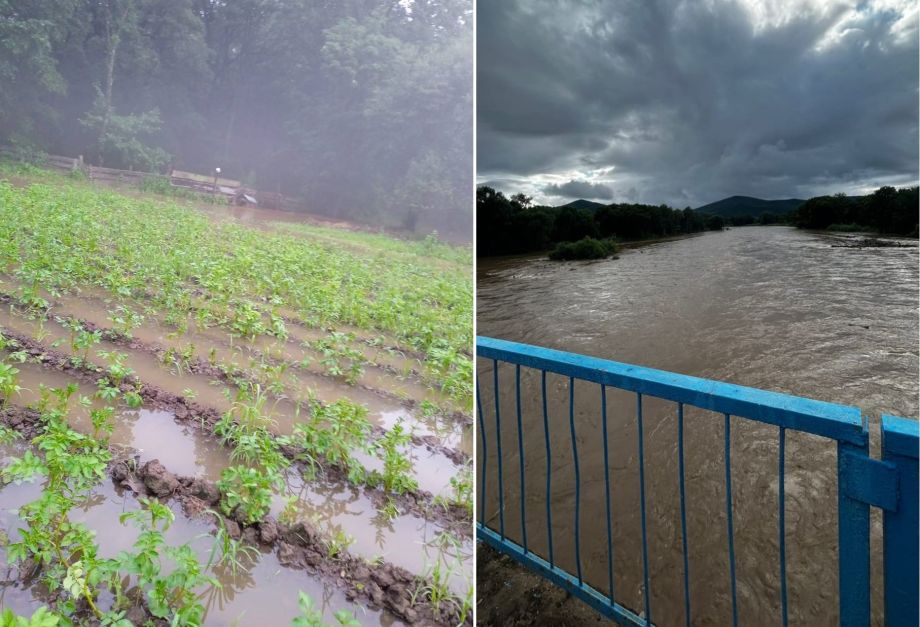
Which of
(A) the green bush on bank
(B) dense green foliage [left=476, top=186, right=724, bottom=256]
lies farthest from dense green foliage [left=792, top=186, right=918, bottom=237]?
(B) dense green foliage [left=476, top=186, right=724, bottom=256]

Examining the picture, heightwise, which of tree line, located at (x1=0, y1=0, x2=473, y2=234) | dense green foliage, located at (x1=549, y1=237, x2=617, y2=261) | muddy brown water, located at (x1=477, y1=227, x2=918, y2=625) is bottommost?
muddy brown water, located at (x1=477, y1=227, x2=918, y2=625)

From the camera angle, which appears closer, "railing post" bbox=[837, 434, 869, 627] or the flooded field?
"railing post" bbox=[837, 434, 869, 627]

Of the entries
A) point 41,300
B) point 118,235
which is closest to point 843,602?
point 41,300

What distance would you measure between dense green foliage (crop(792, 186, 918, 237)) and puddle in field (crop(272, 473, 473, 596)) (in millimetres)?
2115

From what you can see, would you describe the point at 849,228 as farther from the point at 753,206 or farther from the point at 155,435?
the point at 155,435

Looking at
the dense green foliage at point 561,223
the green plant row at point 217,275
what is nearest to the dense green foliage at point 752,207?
the dense green foliage at point 561,223

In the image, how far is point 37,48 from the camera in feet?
11.8

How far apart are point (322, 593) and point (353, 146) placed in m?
4.78

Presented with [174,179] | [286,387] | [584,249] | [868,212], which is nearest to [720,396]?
[286,387]

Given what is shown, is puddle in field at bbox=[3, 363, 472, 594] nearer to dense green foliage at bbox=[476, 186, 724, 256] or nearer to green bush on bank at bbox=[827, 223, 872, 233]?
dense green foliage at bbox=[476, 186, 724, 256]

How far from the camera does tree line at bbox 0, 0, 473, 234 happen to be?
363 centimetres

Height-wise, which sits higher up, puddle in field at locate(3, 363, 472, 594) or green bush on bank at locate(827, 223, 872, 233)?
green bush on bank at locate(827, 223, 872, 233)

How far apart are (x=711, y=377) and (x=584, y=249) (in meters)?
1.50

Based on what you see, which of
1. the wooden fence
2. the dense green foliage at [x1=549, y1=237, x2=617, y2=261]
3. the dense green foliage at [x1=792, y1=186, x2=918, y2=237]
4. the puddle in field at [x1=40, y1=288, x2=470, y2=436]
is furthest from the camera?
the dense green foliage at [x1=549, y1=237, x2=617, y2=261]
